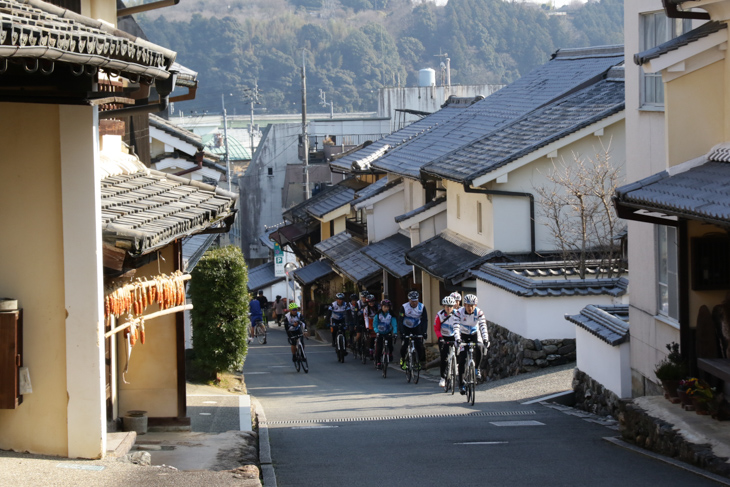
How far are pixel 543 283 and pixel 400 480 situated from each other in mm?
9815

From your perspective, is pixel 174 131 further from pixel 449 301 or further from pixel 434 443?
pixel 434 443

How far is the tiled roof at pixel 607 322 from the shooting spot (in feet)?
46.2

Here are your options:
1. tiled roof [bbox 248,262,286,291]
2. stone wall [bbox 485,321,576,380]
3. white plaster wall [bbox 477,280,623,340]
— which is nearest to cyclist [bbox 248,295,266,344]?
tiled roof [bbox 248,262,286,291]

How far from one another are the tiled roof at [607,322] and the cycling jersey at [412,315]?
12.6 feet

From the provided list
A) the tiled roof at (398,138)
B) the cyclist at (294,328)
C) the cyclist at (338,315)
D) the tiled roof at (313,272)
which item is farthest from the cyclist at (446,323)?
the tiled roof at (313,272)

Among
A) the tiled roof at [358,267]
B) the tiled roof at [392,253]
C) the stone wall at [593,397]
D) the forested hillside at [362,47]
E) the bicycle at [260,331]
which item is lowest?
the bicycle at [260,331]

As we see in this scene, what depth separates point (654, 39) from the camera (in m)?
13.2

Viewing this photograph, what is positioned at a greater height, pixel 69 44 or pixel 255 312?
pixel 69 44

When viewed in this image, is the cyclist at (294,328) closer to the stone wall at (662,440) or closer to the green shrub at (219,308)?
the green shrub at (219,308)

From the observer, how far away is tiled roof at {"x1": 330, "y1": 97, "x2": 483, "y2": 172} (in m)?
36.4

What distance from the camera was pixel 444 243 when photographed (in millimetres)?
25891

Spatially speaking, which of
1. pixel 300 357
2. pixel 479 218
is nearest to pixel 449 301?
pixel 479 218

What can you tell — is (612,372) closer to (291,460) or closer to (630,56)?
(630,56)

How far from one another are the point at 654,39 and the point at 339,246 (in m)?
23.5
